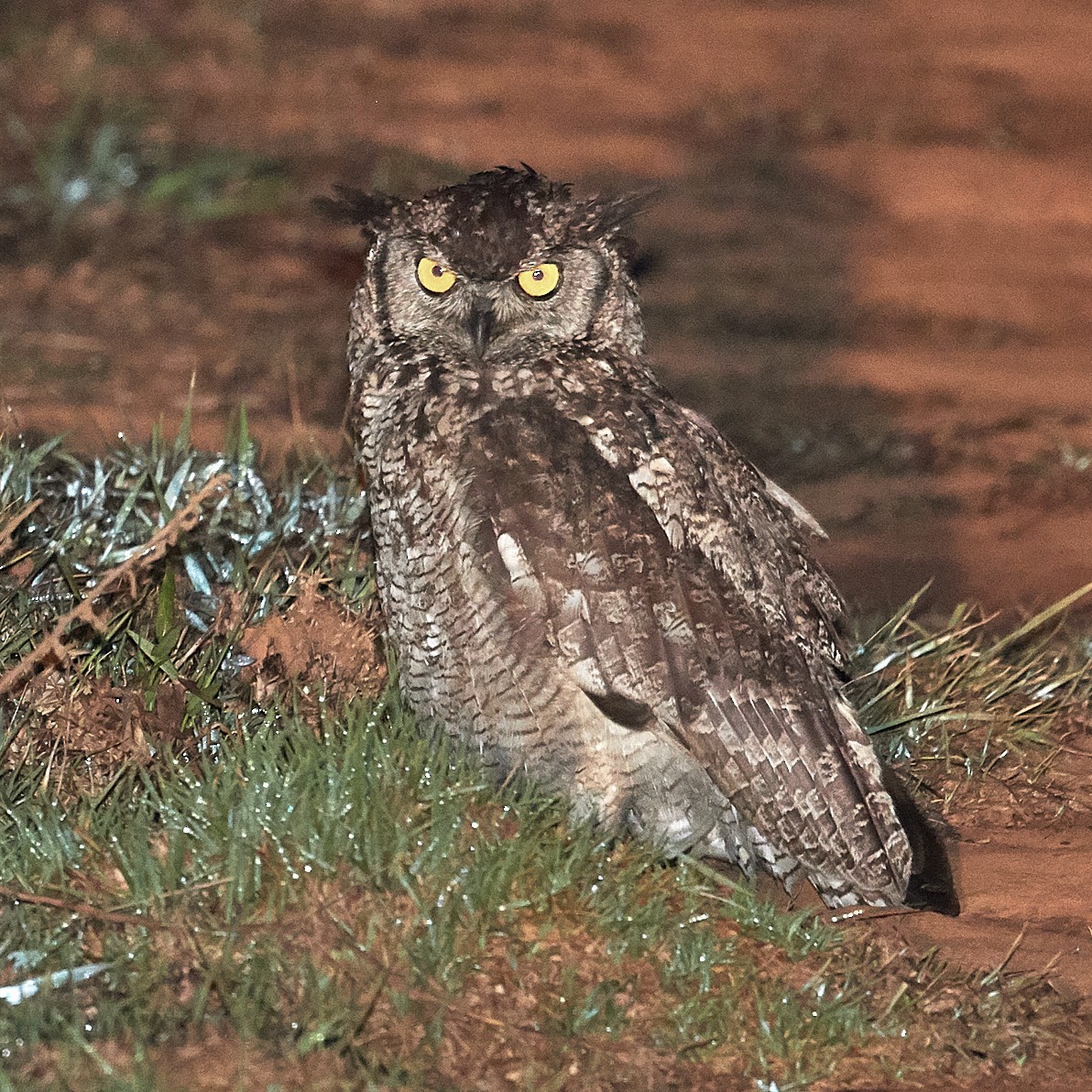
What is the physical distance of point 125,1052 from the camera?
2.66m

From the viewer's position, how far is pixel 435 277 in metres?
3.71

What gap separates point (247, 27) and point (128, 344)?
490 centimetres

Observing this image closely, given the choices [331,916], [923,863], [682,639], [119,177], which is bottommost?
[923,863]

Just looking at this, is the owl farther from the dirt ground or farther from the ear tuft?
the dirt ground

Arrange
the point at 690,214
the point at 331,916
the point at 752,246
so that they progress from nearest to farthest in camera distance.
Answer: the point at 331,916 < the point at 752,246 < the point at 690,214

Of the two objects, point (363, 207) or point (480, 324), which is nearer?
point (480, 324)

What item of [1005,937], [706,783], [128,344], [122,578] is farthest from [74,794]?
[128,344]

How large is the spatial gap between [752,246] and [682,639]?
5266 mm

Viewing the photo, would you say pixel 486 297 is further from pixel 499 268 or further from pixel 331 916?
pixel 331 916

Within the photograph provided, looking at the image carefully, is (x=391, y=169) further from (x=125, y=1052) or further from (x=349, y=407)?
(x=125, y=1052)

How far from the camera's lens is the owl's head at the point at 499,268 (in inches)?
143

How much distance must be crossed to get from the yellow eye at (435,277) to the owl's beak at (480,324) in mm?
88

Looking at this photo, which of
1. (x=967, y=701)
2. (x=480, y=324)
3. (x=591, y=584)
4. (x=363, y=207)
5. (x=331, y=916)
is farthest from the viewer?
(x=967, y=701)

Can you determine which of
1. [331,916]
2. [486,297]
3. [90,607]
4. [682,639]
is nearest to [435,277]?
[486,297]
